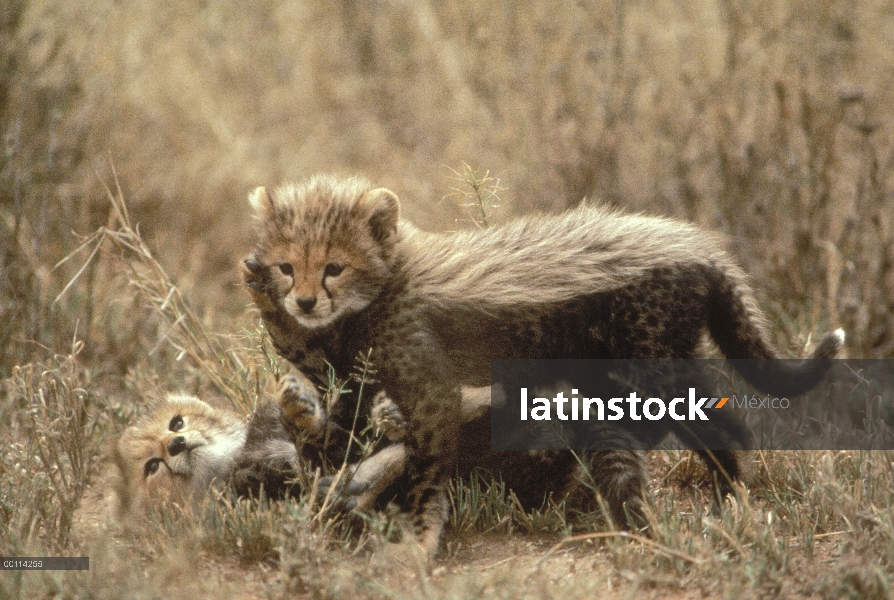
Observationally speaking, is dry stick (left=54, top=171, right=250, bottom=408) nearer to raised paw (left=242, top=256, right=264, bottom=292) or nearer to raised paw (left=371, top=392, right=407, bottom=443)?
raised paw (left=242, top=256, right=264, bottom=292)

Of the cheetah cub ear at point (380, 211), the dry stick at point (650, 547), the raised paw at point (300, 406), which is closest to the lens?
the dry stick at point (650, 547)

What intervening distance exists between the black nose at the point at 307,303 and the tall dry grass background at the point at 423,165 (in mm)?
713

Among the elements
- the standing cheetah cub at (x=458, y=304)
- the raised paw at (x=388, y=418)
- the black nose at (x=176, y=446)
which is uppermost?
Answer: the standing cheetah cub at (x=458, y=304)

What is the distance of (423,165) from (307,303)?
4.37m

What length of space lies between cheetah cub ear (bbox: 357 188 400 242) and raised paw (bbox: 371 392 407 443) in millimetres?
573

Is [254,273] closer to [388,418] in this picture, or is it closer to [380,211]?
[380,211]

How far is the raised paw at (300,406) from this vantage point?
317 centimetres

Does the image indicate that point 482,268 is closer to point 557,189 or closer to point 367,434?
point 367,434

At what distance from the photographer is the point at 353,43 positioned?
337 inches

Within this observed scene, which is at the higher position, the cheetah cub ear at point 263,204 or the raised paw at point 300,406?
the cheetah cub ear at point 263,204

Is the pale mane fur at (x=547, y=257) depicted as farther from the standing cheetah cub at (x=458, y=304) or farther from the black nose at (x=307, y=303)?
the black nose at (x=307, y=303)

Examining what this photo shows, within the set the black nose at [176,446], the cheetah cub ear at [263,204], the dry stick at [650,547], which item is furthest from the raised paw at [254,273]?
the dry stick at [650,547]

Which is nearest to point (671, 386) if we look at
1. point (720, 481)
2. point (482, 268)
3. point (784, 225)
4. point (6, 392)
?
point (720, 481)

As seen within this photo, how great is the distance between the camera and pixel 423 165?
745cm
